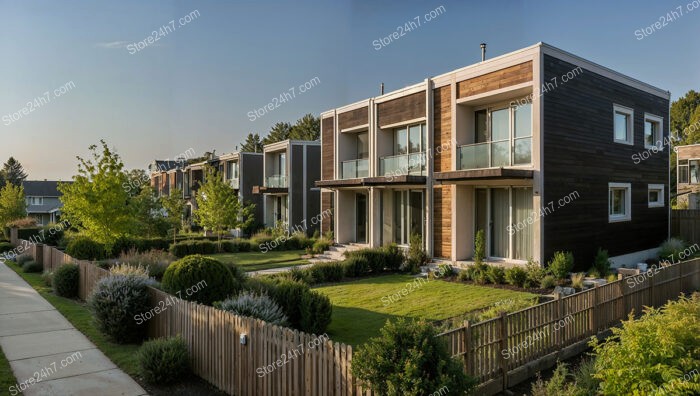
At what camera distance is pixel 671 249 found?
18500 mm

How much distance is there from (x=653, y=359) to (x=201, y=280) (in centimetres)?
791

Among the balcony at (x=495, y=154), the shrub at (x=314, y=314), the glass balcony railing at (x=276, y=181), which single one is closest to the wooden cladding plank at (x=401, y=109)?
the balcony at (x=495, y=154)

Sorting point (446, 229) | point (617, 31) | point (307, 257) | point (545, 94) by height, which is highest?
point (617, 31)

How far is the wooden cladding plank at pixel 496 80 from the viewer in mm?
14297

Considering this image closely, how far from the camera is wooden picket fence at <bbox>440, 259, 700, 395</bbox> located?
6008 mm

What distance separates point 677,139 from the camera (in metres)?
59.2

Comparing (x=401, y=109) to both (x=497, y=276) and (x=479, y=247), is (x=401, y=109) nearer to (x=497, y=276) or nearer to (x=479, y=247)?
(x=479, y=247)

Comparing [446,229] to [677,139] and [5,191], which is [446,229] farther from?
[677,139]

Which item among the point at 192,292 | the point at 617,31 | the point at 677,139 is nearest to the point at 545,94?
the point at 617,31

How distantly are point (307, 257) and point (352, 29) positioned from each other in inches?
403

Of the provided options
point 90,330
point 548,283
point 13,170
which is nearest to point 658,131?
point 548,283

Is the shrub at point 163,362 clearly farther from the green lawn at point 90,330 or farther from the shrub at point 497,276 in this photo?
the shrub at point 497,276

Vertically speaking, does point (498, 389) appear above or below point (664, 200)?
below

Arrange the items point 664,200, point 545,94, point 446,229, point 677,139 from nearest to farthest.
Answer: point 545,94 < point 446,229 < point 664,200 < point 677,139
